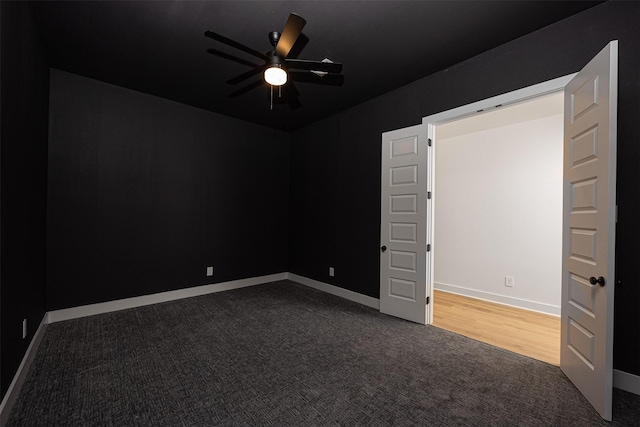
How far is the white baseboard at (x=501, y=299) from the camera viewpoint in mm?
3880

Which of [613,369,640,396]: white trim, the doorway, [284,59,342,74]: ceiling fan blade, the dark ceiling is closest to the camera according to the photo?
[613,369,640,396]: white trim

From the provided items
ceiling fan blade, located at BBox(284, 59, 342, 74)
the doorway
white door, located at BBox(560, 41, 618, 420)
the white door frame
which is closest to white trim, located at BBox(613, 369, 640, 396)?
white door, located at BBox(560, 41, 618, 420)

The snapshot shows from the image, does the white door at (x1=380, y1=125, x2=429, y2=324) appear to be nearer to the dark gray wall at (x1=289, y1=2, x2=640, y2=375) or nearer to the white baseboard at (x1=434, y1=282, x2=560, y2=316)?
the dark gray wall at (x1=289, y1=2, x2=640, y2=375)

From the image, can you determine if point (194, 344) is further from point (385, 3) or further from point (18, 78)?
point (385, 3)

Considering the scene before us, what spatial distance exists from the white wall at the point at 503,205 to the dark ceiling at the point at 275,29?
150cm

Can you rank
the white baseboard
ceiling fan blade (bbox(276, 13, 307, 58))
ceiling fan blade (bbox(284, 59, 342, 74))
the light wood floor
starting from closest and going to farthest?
ceiling fan blade (bbox(276, 13, 307, 58))
ceiling fan blade (bbox(284, 59, 342, 74))
the light wood floor
the white baseboard

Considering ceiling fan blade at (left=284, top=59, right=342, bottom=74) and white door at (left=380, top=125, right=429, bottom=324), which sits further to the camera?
white door at (left=380, top=125, right=429, bottom=324)

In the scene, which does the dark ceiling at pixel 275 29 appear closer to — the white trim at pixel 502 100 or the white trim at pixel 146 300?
the white trim at pixel 502 100

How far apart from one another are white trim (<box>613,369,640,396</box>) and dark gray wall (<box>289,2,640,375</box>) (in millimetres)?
46

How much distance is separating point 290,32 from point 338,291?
358 cm

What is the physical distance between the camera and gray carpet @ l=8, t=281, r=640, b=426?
1.80 metres

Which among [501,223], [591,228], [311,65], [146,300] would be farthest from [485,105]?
[146,300]

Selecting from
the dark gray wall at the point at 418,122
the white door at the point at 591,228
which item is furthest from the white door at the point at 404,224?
the white door at the point at 591,228

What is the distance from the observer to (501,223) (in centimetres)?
445
